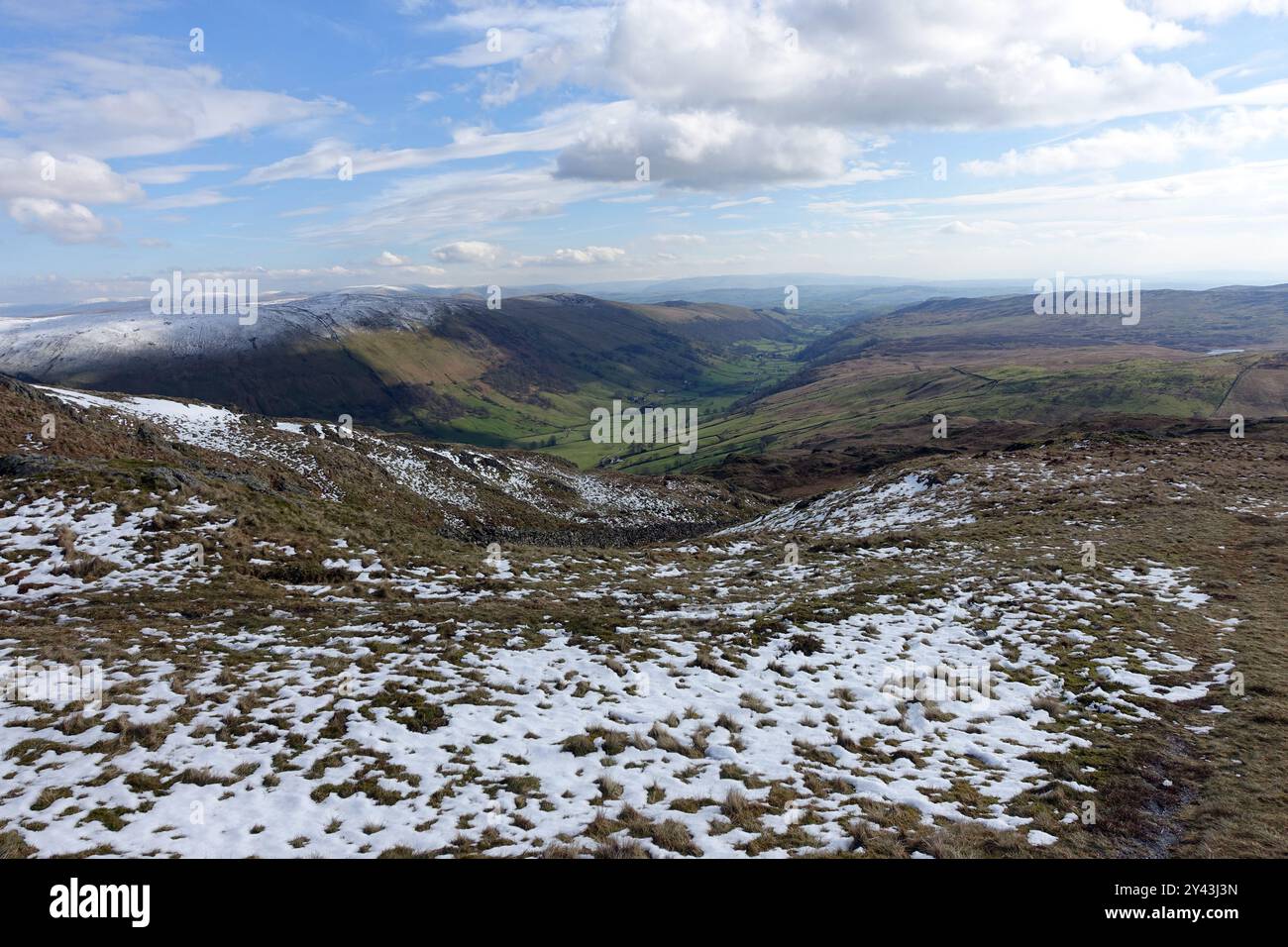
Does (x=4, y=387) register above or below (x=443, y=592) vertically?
above

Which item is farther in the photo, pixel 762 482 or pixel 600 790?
pixel 762 482

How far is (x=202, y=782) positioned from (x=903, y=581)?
74.8 ft

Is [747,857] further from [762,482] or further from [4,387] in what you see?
[762,482]

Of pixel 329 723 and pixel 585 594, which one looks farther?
pixel 585 594

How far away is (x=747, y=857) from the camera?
26.7 feet

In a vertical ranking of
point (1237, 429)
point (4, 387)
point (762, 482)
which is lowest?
point (762, 482)

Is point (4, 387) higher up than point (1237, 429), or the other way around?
point (4, 387)

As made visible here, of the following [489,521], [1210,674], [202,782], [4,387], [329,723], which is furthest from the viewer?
[489,521]

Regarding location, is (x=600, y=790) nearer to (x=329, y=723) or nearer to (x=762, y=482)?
(x=329, y=723)

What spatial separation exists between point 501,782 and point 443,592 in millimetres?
12815
